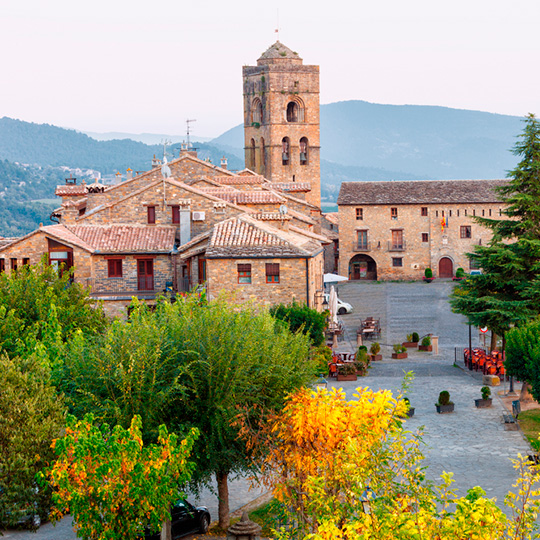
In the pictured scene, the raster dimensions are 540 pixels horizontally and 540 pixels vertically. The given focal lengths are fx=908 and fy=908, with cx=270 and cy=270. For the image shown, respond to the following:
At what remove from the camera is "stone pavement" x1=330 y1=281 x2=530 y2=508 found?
81.3 feet

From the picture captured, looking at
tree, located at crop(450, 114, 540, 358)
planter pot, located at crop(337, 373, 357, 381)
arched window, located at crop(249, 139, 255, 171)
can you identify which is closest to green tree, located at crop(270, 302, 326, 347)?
planter pot, located at crop(337, 373, 357, 381)

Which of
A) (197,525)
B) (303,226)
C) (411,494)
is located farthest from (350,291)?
(411,494)

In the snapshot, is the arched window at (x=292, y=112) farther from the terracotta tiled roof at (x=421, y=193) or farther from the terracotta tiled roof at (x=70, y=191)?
the terracotta tiled roof at (x=70, y=191)

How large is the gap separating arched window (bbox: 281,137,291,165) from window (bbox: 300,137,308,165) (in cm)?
145

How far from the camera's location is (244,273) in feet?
126

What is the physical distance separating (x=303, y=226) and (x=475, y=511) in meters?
41.7

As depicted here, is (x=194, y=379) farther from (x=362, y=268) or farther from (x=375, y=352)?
(x=362, y=268)

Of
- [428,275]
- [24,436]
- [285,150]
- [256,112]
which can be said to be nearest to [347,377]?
[24,436]

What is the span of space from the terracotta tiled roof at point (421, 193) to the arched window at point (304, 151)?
10.9 m

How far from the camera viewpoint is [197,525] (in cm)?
2097

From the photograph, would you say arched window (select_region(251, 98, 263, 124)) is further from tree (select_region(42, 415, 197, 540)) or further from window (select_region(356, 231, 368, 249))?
tree (select_region(42, 415, 197, 540))

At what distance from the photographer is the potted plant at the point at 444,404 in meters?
30.8

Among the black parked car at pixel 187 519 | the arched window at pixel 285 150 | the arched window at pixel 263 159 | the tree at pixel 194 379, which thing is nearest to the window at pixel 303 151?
the arched window at pixel 285 150

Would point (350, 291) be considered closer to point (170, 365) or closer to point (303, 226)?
point (303, 226)
